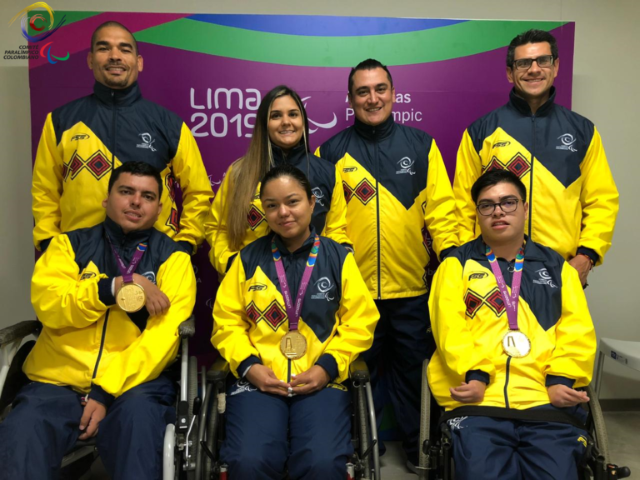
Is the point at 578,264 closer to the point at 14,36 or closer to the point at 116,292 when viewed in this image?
the point at 116,292

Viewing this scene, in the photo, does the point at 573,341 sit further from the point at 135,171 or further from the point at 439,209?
the point at 135,171

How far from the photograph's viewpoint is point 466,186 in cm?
302

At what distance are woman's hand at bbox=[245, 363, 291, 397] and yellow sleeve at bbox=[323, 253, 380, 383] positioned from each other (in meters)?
0.24

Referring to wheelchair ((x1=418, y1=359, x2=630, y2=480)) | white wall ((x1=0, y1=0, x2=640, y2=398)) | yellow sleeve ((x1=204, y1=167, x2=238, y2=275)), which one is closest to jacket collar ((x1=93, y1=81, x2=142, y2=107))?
yellow sleeve ((x1=204, y1=167, x2=238, y2=275))

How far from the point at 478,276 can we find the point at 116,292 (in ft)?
5.17

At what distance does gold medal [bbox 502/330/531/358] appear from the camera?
233cm

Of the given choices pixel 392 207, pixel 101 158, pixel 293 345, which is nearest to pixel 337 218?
pixel 392 207

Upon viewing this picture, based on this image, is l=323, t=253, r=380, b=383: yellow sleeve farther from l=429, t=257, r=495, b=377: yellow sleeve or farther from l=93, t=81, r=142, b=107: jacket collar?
l=93, t=81, r=142, b=107: jacket collar

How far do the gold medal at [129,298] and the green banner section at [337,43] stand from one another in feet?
5.51

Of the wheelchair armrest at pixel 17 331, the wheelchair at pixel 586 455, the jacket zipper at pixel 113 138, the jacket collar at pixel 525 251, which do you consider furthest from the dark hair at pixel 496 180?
the wheelchair armrest at pixel 17 331

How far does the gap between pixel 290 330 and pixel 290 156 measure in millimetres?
939

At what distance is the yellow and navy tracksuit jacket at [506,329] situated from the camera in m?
2.29

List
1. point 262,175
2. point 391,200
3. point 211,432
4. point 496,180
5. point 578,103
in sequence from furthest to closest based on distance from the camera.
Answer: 1. point 578,103
2. point 391,200
3. point 262,175
4. point 496,180
5. point 211,432

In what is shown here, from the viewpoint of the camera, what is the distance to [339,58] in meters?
3.48
